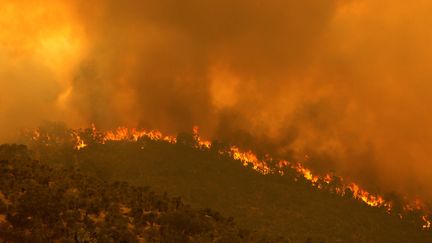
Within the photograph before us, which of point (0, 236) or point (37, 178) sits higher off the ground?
point (37, 178)

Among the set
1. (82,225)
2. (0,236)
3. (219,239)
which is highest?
(219,239)

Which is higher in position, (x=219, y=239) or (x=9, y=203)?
(x=219, y=239)

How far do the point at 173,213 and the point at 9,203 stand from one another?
28.4 meters

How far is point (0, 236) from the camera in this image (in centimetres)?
7044

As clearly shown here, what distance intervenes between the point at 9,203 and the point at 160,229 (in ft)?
75.3

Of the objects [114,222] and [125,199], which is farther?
[125,199]

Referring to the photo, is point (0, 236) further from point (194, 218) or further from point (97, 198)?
point (194, 218)

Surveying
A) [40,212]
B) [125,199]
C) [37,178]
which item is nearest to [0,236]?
[40,212]

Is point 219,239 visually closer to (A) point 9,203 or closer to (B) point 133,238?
(B) point 133,238

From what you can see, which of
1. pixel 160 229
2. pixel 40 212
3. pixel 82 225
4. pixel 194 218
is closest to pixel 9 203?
pixel 40 212

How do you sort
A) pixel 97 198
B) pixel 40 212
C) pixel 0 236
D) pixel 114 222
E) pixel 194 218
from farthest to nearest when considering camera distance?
pixel 194 218, pixel 97 198, pixel 114 222, pixel 40 212, pixel 0 236

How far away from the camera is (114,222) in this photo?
8581 centimetres

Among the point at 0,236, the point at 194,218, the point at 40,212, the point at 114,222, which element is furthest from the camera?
the point at 194,218

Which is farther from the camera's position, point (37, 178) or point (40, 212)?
point (37, 178)
